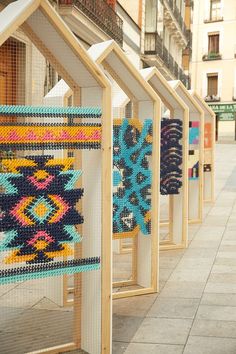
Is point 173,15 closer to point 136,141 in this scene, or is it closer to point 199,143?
point 199,143

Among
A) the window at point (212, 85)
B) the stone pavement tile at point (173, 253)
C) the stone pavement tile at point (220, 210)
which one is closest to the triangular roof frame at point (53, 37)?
the stone pavement tile at point (173, 253)

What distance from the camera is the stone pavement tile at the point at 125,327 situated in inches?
190

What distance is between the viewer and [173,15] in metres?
34.0

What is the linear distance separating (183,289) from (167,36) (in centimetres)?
2969

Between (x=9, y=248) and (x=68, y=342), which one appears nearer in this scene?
(x=9, y=248)

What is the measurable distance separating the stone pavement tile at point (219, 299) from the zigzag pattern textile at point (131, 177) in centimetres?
93

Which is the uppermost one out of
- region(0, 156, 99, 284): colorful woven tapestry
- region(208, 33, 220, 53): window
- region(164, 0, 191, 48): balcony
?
region(208, 33, 220, 53): window

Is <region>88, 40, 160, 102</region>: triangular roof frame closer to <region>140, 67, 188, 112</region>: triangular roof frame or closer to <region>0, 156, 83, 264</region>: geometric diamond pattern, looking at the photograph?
<region>140, 67, 188, 112</region>: triangular roof frame

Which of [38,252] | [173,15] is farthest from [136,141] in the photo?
[173,15]

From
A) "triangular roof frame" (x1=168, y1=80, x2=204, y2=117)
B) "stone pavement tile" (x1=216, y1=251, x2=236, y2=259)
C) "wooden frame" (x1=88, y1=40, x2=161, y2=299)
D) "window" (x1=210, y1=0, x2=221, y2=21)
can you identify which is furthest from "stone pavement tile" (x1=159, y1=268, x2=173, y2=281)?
"window" (x1=210, y1=0, x2=221, y2=21)

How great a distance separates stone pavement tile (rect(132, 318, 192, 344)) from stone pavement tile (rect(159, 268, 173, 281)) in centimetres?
152

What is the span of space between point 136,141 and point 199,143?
4626 mm

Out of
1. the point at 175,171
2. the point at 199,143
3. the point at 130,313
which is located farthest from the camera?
the point at 199,143

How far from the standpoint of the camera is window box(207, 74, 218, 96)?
1897 inches
